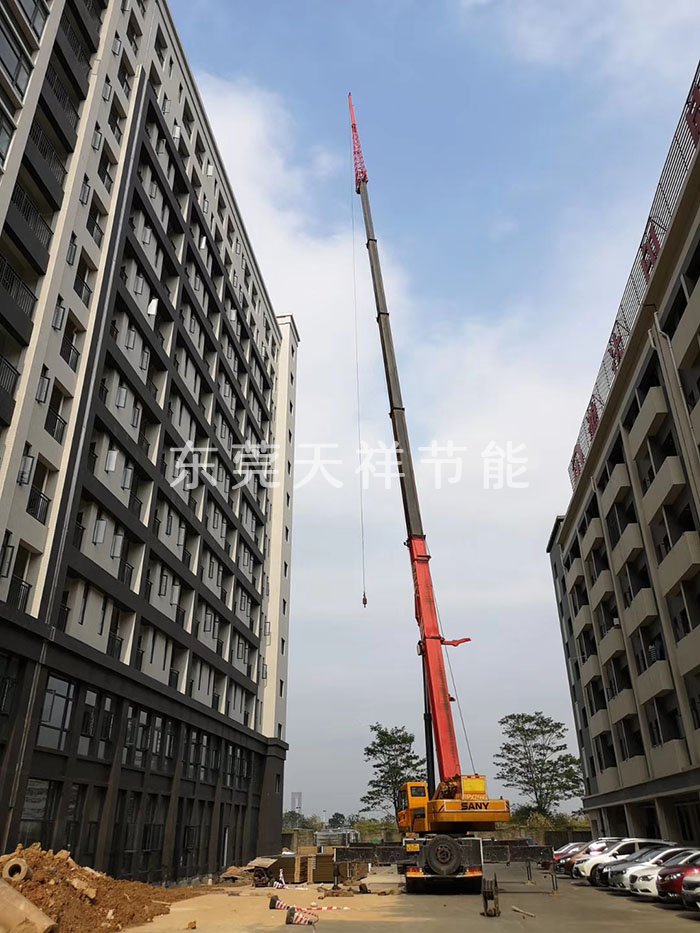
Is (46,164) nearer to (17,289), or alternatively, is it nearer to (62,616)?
(17,289)

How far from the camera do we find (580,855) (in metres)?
31.1

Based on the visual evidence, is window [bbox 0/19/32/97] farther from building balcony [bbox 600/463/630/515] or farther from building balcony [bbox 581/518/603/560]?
building balcony [bbox 581/518/603/560]

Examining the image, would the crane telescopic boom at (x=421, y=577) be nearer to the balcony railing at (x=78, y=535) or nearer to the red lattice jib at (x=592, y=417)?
the balcony railing at (x=78, y=535)

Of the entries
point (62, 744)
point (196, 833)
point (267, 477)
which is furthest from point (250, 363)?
point (62, 744)

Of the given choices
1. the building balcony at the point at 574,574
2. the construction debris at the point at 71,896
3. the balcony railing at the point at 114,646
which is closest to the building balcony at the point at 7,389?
the balcony railing at the point at 114,646

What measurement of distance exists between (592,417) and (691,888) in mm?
29400

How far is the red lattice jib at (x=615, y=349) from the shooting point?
3631cm

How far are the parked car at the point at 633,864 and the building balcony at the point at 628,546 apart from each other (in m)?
14.6

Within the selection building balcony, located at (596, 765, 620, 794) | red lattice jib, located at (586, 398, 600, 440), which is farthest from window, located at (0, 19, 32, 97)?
building balcony, located at (596, 765, 620, 794)

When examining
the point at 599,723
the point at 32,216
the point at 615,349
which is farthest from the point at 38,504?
the point at 599,723

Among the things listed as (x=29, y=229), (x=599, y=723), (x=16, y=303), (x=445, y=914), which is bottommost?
(x=445, y=914)

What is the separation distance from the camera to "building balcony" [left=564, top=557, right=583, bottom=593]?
49969mm

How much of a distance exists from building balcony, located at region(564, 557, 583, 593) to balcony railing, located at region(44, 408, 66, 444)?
36.5 m

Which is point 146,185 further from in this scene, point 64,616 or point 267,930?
point 267,930
